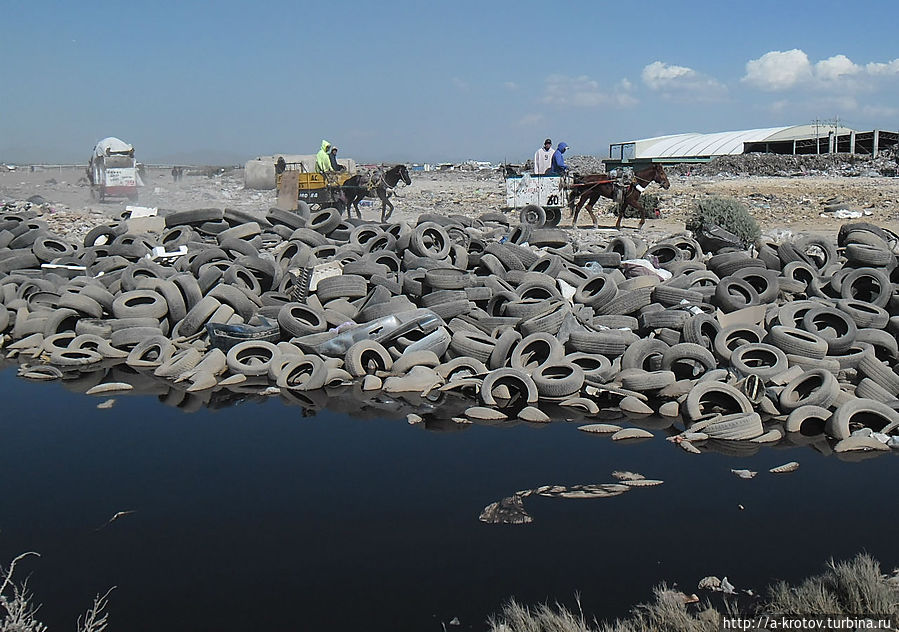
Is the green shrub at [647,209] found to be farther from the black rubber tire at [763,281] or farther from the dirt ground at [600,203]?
the black rubber tire at [763,281]

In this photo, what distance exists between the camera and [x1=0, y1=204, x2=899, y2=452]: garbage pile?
7.41 m

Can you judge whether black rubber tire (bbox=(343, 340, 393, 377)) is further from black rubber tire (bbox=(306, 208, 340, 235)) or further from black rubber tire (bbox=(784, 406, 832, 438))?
black rubber tire (bbox=(306, 208, 340, 235))

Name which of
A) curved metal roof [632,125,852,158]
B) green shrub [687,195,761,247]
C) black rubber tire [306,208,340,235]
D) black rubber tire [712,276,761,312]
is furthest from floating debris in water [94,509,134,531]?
curved metal roof [632,125,852,158]

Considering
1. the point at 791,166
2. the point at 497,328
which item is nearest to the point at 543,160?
the point at 497,328

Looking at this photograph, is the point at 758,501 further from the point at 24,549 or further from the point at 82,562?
the point at 24,549

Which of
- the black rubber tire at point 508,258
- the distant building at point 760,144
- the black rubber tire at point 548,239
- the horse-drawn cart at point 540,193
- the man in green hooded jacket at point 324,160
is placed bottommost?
the black rubber tire at point 508,258

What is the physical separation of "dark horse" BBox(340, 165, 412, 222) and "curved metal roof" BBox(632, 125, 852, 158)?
126 feet

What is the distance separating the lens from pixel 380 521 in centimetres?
538

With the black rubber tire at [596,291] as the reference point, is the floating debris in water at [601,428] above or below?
below

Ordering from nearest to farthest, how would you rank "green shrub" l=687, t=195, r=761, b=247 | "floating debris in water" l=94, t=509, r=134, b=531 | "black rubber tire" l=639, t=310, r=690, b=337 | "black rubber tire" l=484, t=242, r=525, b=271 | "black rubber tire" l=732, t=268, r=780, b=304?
"floating debris in water" l=94, t=509, r=134, b=531 < "black rubber tire" l=639, t=310, r=690, b=337 < "black rubber tire" l=732, t=268, r=780, b=304 < "black rubber tire" l=484, t=242, r=525, b=271 < "green shrub" l=687, t=195, r=761, b=247

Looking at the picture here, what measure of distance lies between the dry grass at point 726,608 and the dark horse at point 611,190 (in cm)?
1377

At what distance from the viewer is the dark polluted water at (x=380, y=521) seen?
449 centimetres

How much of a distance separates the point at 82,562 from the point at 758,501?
14.9ft

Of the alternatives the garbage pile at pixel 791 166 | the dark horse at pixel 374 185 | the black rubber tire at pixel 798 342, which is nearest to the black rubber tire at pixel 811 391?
the black rubber tire at pixel 798 342
